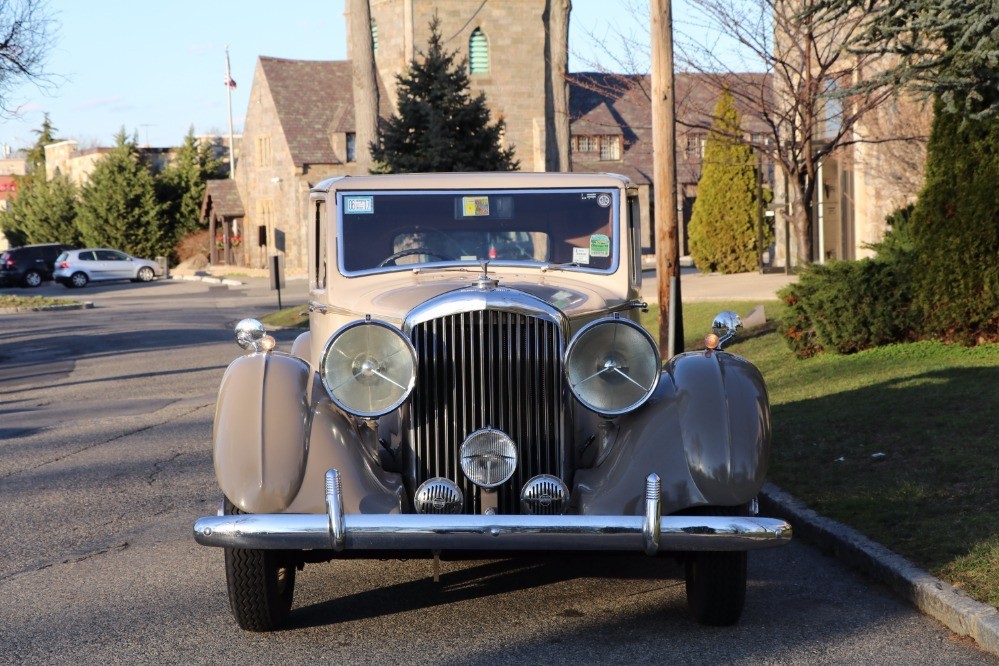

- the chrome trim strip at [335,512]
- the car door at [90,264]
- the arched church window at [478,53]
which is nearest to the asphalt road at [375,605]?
the chrome trim strip at [335,512]

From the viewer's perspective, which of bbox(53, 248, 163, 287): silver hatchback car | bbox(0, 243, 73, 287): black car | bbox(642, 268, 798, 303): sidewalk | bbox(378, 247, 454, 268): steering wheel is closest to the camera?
bbox(378, 247, 454, 268): steering wheel

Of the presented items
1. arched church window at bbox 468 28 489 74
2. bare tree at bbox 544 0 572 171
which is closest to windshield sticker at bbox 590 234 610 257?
bare tree at bbox 544 0 572 171

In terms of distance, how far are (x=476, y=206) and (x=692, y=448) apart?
2.03 metres

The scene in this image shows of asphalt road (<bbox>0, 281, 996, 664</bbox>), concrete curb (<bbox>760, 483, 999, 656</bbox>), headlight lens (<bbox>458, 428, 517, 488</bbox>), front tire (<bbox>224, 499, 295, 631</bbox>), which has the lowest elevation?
asphalt road (<bbox>0, 281, 996, 664</bbox>)

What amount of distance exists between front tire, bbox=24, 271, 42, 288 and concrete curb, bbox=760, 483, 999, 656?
47945 mm

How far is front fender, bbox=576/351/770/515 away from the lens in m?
4.97

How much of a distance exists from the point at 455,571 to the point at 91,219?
53929 mm

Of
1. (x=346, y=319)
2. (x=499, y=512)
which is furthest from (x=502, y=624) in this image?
(x=346, y=319)

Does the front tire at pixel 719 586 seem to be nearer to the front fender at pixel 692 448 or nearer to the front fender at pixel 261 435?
the front fender at pixel 692 448

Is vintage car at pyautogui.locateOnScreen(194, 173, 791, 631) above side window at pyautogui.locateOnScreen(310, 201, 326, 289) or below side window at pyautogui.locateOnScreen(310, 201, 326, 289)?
below

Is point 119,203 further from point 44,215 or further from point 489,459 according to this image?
point 489,459

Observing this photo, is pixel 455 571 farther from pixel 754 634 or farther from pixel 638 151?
pixel 638 151

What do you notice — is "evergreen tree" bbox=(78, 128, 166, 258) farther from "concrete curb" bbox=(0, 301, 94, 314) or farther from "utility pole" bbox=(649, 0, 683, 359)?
"utility pole" bbox=(649, 0, 683, 359)

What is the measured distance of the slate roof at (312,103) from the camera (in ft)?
172
